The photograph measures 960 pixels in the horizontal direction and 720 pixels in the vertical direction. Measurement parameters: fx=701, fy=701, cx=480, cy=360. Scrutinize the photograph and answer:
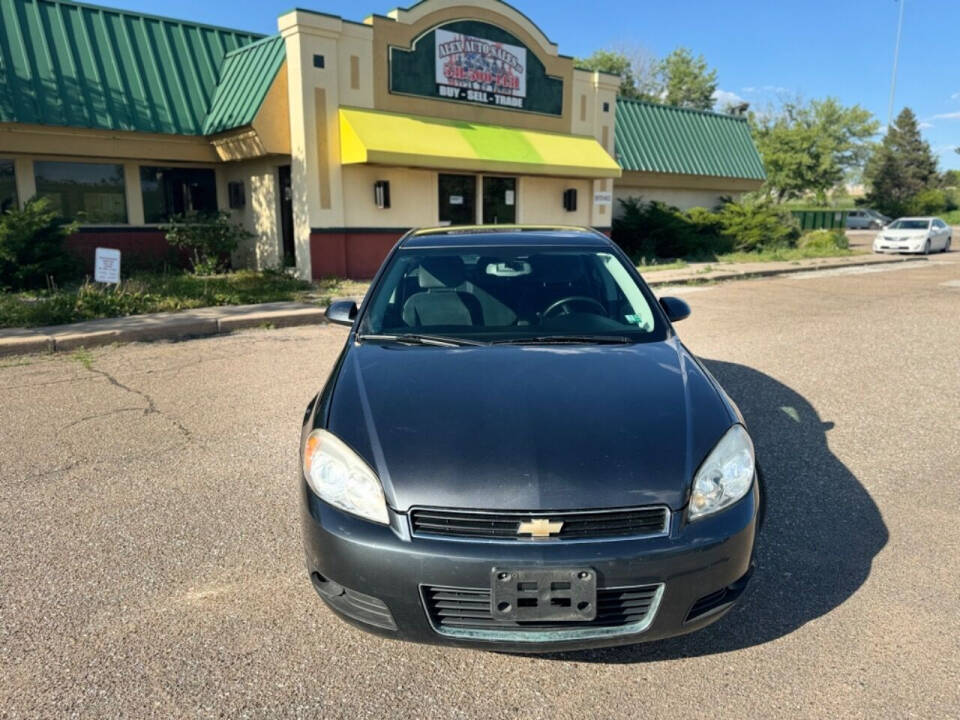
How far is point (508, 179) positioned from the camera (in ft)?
56.6

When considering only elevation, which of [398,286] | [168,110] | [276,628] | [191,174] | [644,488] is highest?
[168,110]

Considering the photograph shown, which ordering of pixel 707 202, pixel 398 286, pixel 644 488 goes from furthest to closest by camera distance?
1. pixel 707 202
2. pixel 398 286
3. pixel 644 488

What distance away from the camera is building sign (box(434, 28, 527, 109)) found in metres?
15.6

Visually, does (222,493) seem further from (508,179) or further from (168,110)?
(508,179)

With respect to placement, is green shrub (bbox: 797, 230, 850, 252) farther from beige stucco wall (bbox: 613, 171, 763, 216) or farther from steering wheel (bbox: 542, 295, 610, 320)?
steering wheel (bbox: 542, 295, 610, 320)

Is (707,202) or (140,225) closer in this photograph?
(140,225)

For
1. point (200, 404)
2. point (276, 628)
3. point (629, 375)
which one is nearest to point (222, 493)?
A: point (276, 628)

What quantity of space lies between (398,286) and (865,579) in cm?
279

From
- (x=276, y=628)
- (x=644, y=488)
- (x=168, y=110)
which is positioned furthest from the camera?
(x=168, y=110)

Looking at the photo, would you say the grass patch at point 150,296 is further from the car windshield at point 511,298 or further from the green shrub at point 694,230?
the green shrub at point 694,230

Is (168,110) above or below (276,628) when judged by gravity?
above

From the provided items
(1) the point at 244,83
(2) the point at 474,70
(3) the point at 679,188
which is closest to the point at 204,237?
(1) the point at 244,83

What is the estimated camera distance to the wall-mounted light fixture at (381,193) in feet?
48.8

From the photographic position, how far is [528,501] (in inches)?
93.6
